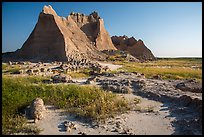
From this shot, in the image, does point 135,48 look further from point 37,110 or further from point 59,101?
point 37,110

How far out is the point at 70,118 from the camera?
1027cm

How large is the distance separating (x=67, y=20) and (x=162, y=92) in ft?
167

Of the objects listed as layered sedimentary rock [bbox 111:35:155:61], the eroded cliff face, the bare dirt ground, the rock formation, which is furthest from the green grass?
layered sedimentary rock [bbox 111:35:155:61]

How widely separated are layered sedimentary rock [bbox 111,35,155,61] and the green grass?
67.4 meters

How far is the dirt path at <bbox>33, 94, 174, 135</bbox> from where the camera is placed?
8914 millimetres

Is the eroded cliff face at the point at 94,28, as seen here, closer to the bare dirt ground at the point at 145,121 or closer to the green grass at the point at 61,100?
the green grass at the point at 61,100

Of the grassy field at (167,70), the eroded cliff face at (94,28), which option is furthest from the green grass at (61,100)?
the eroded cliff face at (94,28)

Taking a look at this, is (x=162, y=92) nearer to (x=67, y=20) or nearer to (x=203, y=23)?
(x=203, y=23)

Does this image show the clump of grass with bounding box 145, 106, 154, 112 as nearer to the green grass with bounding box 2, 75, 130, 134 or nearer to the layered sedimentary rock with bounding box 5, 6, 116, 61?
the green grass with bounding box 2, 75, 130, 134

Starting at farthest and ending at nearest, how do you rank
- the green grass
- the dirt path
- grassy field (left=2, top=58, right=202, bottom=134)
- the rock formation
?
the green grass
grassy field (left=2, top=58, right=202, bottom=134)
the rock formation
the dirt path

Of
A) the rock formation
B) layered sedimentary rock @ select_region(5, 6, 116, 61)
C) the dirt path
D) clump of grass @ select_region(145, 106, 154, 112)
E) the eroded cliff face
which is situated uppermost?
the eroded cliff face

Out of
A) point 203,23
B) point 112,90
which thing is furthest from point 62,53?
point 203,23

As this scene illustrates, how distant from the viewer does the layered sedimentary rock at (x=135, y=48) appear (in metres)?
82.8

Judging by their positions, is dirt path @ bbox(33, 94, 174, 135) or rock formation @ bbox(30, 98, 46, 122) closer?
dirt path @ bbox(33, 94, 174, 135)
